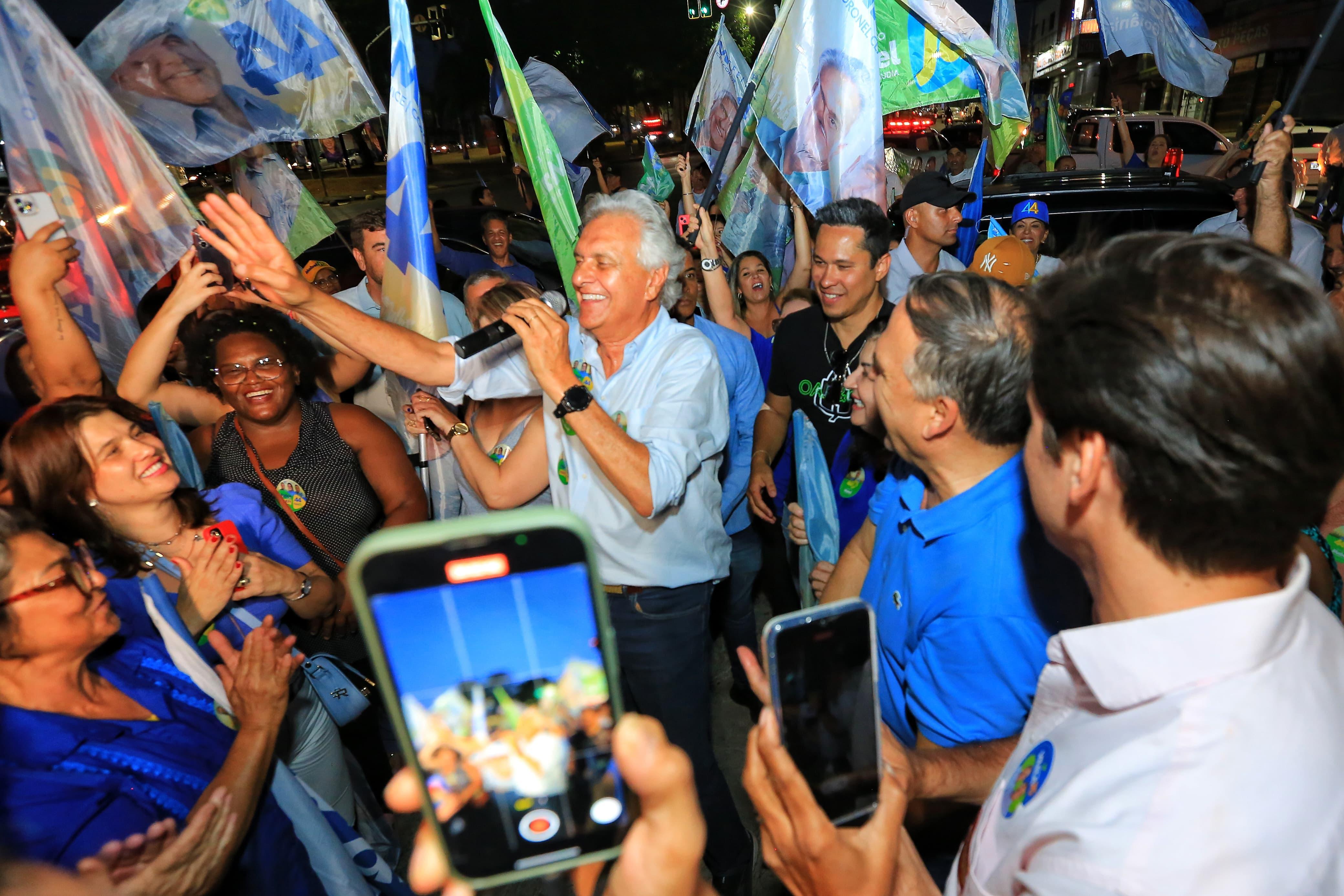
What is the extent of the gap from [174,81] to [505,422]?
5.96 feet

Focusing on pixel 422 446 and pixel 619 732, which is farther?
pixel 422 446

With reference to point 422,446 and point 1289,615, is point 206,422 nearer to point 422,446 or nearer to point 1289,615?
point 422,446

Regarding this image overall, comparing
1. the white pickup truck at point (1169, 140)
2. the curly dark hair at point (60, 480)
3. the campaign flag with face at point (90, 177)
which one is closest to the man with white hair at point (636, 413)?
the curly dark hair at point (60, 480)

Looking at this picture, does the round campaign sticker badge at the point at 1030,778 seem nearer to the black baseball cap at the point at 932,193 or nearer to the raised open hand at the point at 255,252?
the raised open hand at the point at 255,252

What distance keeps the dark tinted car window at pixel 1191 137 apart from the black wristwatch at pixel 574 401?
15.0m

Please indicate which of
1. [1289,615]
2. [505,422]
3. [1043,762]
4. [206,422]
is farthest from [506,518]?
[206,422]

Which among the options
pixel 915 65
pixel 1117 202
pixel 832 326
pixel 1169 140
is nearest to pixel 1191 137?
pixel 1169 140

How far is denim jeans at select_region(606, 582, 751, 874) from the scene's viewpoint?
2.25 meters

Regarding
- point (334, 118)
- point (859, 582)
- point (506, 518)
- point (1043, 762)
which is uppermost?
point (334, 118)

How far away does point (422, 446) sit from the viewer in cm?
284

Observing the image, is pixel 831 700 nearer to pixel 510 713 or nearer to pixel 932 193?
pixel 510 713

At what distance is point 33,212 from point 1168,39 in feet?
19.5

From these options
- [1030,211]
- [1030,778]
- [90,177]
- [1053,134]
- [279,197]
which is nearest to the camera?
[1030,778]

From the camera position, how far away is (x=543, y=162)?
3012 millimetres
